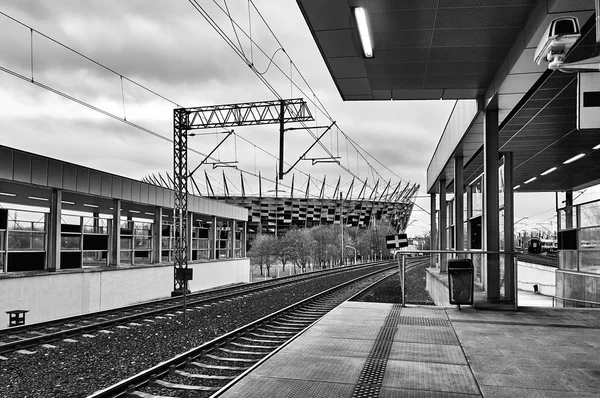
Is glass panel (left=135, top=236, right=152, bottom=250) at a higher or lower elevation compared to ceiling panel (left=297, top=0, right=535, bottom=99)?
lower

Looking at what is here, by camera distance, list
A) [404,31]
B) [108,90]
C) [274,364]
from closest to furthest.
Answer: [274,364] < [404,31] < [108,90]

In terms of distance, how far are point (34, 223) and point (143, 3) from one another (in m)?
8.82

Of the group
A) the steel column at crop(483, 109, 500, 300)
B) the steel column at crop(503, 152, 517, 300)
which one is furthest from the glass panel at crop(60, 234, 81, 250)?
the steel column at crop(503, 152, 517, 300)

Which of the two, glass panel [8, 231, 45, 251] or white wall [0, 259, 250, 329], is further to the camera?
glass panel [8, 231, 45, 251]

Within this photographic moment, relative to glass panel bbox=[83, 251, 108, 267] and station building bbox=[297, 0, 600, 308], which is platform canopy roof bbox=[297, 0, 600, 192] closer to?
station building bbox=[297, 0, 600, 308]

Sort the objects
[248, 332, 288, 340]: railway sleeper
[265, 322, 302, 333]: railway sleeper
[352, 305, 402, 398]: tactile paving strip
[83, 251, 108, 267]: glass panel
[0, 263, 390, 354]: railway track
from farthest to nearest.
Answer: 1. [83, 251, 108, 267]: glass panel
2. [265, 322, 302, 333]: railway sleeper
3. [248, 332, 288, 340]: railway sleeper
4. [0, 263, 390, 354]: railway track
5. [352, 305, 402, 398]: tactile paving strip

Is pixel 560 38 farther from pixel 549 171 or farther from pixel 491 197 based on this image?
pixel 549 171

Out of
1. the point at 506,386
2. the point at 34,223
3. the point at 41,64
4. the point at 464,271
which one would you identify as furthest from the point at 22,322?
the point at 506,386

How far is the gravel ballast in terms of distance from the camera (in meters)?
7.35

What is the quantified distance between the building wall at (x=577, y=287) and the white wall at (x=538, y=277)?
25.1 feet

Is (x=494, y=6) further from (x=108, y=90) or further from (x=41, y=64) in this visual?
(x=108, y=90)

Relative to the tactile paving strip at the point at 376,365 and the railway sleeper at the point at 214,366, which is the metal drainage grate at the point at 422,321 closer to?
the tactile paving strip at the point at 376,365

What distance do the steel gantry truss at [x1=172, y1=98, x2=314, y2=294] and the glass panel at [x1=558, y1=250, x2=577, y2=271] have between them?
12.7 metres

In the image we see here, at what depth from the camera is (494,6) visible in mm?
8281
